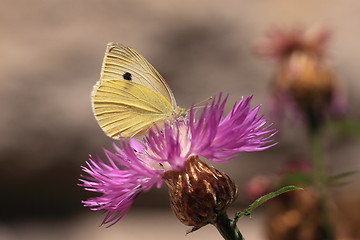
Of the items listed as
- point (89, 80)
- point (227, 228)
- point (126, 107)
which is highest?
point (89, 80)

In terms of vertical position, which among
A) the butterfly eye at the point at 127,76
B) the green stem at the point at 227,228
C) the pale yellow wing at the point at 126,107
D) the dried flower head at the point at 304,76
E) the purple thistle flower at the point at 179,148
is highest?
the dried flower head at the point at 304,76

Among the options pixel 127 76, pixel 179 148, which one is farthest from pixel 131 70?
pixel 179 148

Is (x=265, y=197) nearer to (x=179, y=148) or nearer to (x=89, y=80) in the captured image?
(x=179, y=148)

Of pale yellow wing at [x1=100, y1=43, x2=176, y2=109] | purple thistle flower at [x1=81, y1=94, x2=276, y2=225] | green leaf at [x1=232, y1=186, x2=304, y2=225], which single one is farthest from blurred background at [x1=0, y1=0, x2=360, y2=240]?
green leaf at [x1=232, y1=186, x2=304, y2=225]

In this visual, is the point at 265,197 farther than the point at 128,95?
No

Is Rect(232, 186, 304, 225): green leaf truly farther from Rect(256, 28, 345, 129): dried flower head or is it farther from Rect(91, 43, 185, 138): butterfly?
Rect(256, 28, 345, 129): dried flower head

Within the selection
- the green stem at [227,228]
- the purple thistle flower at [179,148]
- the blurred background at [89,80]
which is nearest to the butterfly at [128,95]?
the purple thistle flower at [179,148]

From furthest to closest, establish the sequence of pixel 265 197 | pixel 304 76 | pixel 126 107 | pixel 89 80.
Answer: pixel 89 80, pixel 304 76, pixel 126 107, pixel 265 197

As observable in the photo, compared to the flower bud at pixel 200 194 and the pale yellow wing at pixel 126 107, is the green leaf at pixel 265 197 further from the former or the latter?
the pale yellow wing at pixel 126 107
